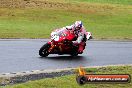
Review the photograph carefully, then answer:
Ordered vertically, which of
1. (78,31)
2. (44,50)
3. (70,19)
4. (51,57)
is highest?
(78,31)

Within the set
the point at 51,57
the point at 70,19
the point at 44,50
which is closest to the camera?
the point at 44,50

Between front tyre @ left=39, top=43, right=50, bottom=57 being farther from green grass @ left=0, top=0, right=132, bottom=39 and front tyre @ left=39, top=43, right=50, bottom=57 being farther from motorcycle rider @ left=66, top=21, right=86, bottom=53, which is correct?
green grass @ left=0, top=0, right=132, bottom=39

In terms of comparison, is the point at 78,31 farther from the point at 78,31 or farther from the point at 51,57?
the point at 51,57

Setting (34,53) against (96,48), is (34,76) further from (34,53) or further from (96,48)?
(96,48)

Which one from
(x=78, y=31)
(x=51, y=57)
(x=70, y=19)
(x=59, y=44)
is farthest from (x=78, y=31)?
(x=70, y=19)

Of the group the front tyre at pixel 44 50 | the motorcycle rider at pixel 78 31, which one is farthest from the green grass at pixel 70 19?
the front tyre at pixel 44 50

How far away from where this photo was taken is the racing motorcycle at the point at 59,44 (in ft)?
59.1

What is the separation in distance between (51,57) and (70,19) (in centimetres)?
1955

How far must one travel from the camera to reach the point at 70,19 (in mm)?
37594

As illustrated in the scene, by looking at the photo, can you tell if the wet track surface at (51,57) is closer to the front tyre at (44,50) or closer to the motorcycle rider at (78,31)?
the front tyre at (44,50)

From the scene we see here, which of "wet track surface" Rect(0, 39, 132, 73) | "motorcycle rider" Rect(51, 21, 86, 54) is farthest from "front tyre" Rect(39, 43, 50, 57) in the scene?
"motorcycle rider" Rect(51, 21, 86, 54)

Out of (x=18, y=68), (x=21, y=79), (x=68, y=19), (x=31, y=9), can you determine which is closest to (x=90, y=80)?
(x=21, y=79)

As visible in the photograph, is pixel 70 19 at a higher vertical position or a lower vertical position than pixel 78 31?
lower

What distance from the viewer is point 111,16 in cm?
4091
